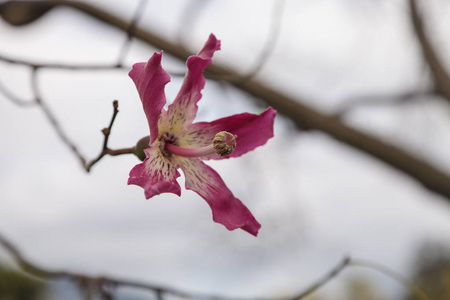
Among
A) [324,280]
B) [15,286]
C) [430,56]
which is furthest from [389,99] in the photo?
[15,286]

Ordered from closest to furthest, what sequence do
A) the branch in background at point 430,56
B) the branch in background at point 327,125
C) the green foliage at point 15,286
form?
the branch in background at point 327,125 < the branch in background at point 430,56 < the green foliage at point 15,286

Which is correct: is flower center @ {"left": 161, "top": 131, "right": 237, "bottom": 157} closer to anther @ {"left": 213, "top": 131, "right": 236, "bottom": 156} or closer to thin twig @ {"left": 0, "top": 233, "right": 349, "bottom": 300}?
anther @ {"left": 213, "top": 131, "right": 236, "bottom": 156}

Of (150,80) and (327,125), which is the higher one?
(327,125)

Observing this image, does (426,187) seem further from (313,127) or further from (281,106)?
(281,106)

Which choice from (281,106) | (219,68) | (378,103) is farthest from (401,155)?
(219,68)

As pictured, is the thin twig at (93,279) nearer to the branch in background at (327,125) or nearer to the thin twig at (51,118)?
the thin twig at (51,118)

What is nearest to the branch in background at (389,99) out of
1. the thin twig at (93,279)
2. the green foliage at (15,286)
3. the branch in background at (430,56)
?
the branch in background at (430,56)

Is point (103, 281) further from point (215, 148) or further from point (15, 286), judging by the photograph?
point (15, 286)
